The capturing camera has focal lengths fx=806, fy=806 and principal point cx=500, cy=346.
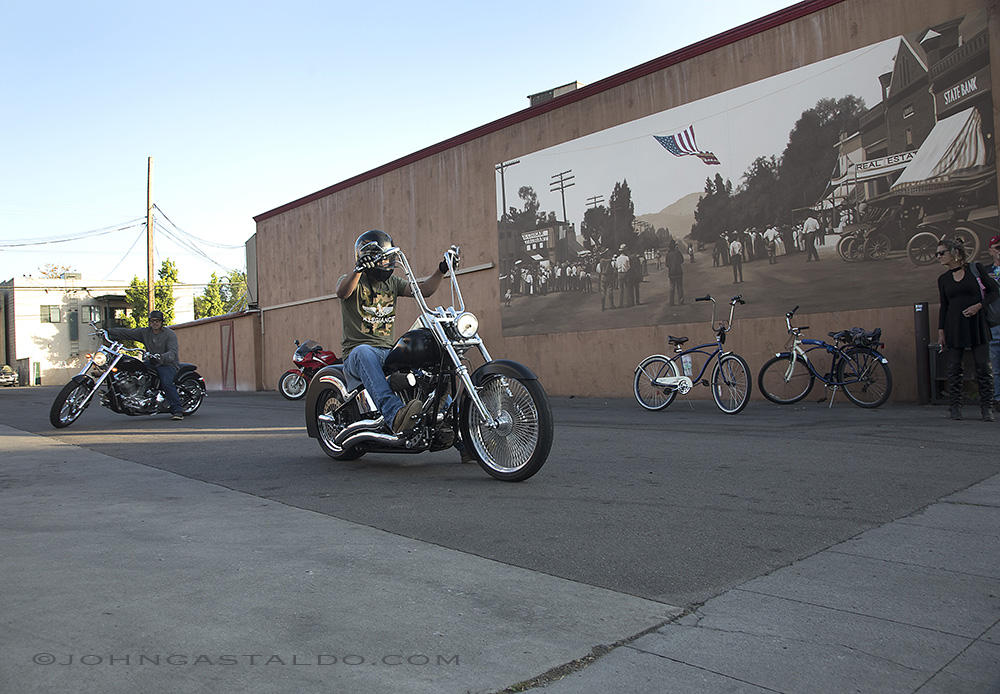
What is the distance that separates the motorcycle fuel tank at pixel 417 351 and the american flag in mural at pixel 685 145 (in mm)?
8719

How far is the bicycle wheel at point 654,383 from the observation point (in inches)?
444

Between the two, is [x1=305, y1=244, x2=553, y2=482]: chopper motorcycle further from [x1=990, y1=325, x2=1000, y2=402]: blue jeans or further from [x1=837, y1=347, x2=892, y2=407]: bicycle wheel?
[x1=837, y1=347, x2=892, y2=407]: bicycle wheel

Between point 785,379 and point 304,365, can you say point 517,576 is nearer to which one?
point 785,379

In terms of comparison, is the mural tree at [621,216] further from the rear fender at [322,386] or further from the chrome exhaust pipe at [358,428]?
the chrome exhaust pipe at [358,428]

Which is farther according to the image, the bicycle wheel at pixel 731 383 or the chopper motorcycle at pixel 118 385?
the chopper motorcycle at pixel 118 385

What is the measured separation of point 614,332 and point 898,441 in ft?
24.9

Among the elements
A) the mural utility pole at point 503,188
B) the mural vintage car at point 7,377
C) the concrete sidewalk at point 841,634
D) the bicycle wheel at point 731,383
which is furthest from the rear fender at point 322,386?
the mural vintage car at point 7,377

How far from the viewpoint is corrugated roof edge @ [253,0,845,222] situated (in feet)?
39.7

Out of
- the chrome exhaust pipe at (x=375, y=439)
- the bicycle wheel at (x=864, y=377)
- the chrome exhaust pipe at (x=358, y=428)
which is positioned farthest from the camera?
the bicycle wheel at (x=864, y=377)

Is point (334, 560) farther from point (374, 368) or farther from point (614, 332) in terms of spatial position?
point (614, 332)

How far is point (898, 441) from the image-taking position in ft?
23.0

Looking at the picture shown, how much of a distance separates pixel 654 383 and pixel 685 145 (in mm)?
4521

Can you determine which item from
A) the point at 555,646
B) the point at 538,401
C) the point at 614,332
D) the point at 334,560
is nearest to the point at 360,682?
the point at 555,646

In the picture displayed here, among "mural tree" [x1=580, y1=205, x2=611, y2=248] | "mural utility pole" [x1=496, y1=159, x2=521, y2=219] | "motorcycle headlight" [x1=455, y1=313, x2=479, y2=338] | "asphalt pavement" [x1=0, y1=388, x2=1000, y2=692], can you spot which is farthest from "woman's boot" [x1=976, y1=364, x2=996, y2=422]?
"mural utility pole" [x1=496, y1=159, x2=521, y2=219]
